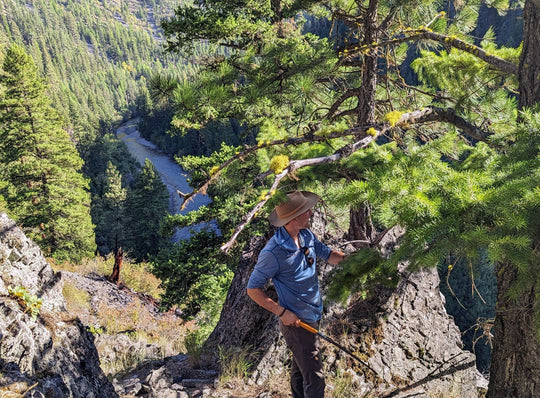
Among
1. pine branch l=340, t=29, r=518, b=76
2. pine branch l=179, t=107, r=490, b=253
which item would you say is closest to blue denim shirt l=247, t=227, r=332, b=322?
pine branch l=179, t=107, r=490, b=253

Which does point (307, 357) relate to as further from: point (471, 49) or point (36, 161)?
point (36, 161)

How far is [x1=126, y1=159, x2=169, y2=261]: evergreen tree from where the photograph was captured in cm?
3728

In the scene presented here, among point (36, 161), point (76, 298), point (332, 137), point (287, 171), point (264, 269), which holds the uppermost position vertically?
point (287, 171)

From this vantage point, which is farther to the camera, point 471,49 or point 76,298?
point 76,298

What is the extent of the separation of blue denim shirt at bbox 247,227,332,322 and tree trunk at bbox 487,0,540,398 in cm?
142

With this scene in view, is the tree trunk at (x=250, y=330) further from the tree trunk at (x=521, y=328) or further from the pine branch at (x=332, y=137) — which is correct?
the tree trunk at (x=521, y=328)

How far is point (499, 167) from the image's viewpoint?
2.81 meters

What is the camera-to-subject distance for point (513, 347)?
3.05 meters

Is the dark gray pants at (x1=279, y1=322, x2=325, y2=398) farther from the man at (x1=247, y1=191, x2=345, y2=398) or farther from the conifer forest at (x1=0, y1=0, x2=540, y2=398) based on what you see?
the conifer forest at (x1=0, y1=0, x2=540, y2=398)

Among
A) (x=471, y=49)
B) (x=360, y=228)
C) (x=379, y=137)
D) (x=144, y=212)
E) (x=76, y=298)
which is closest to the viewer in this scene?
(x=471, y=49)

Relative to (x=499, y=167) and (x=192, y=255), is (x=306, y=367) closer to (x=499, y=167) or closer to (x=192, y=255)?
(x=499, y=167)

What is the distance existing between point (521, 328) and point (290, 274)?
1.75m

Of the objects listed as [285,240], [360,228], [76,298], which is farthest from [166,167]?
[285,240]

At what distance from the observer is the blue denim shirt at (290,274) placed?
3160mm
